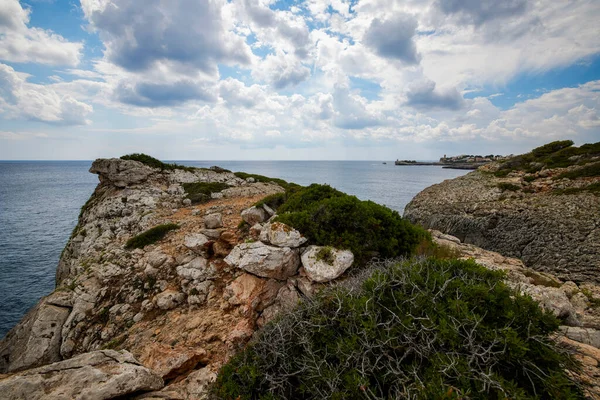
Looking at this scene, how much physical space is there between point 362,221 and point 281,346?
4.62 metres

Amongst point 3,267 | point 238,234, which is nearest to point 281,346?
point 238,234

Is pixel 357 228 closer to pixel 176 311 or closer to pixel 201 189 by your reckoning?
pixel 176 311

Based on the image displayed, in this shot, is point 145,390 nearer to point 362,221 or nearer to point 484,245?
point 362,221

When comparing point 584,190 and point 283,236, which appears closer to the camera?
point 283,236

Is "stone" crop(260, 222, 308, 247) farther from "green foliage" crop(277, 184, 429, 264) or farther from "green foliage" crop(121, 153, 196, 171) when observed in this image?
"green foliage" crop(121, 153, 196, 171)

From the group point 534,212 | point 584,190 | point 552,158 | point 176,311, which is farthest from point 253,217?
point 552,158

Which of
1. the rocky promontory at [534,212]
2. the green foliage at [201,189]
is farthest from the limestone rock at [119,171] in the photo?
the rocky promontory at [534,212]

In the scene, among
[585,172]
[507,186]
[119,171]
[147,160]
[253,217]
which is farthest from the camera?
[507,186]

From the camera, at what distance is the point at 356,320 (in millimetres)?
4281

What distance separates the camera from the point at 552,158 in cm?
3469

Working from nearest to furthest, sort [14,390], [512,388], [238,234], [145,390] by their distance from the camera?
[512,388] < [14,390] < [145,390] < [238,234]

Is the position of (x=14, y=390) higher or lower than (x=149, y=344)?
higher

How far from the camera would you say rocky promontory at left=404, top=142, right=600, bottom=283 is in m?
17.0

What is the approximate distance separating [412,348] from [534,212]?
25546 millimetres
